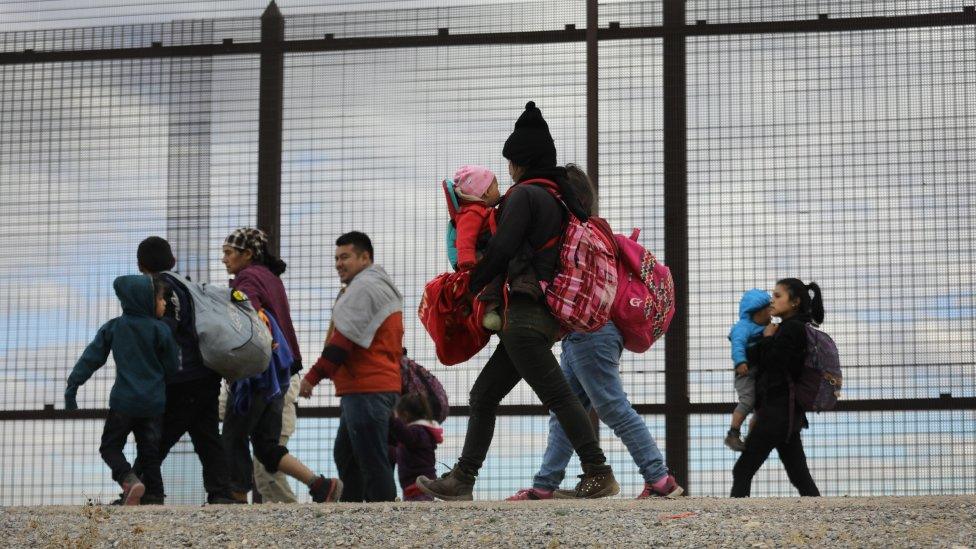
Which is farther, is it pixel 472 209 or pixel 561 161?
pixel 561 161

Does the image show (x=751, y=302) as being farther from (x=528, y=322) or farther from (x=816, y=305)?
(x=528, y=322)

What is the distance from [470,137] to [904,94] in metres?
2.96

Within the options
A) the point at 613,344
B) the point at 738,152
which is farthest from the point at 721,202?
the point at 613,344

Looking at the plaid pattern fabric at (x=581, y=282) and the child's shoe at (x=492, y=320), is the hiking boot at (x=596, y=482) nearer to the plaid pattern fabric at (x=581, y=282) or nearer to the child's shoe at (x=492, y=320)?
the plaid pattern fabric at (x=581, y=282)

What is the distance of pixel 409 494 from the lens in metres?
8.70

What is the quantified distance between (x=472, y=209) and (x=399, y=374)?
1.85 meters

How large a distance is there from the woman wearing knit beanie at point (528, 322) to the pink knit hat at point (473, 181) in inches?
5.6

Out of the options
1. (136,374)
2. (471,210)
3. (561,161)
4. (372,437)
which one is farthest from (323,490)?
(561,161)

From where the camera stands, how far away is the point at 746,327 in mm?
→ 8828

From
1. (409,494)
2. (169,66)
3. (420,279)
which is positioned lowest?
(409,494)

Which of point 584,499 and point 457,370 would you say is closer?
point 584,499

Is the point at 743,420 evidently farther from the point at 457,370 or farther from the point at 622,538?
the point at 622,538

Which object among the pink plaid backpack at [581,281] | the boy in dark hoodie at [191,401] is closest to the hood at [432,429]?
the boy in dark hoodie at [191,401]

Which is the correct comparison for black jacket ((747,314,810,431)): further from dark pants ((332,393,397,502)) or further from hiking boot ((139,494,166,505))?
hiking boot ((139,494,166,505))
